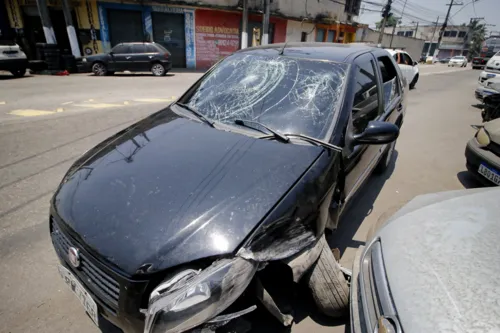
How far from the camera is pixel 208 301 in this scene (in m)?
1.19


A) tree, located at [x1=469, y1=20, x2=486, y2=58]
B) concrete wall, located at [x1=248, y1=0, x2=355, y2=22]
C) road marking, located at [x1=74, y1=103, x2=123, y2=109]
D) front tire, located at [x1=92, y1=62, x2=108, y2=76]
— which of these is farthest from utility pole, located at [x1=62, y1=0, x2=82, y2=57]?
tree, located at [x1=469, y1=20, x2=486, y2=58]

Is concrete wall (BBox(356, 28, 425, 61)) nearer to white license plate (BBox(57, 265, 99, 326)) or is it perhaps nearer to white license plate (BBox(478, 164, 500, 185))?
white license plate (BBox(478, 164, 500, 185))

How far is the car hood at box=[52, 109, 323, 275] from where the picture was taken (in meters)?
1.29

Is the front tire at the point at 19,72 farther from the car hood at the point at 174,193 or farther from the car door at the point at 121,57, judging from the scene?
the car hood at the point at 174,193

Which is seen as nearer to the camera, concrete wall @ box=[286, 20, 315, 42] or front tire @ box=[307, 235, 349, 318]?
front tire @ box=[307, 235, 349, 318]

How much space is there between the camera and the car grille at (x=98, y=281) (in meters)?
1.31

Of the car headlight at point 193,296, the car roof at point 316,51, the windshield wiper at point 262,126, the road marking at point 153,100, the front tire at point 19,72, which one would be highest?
the car roof at point 316,51

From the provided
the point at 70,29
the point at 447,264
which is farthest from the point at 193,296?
the point at 70,29

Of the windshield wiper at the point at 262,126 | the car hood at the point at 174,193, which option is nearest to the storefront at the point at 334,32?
the windshield wiper at the point at 262,126

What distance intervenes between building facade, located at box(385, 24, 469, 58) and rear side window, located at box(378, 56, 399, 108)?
74.1 metres

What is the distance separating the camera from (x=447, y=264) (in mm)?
1300

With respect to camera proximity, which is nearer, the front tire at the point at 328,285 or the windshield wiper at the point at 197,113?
the front tire at the point at 328,285

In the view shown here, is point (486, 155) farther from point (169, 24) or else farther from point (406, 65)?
point (169, 24)

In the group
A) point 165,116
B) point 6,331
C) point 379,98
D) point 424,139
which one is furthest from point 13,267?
point 424,139
